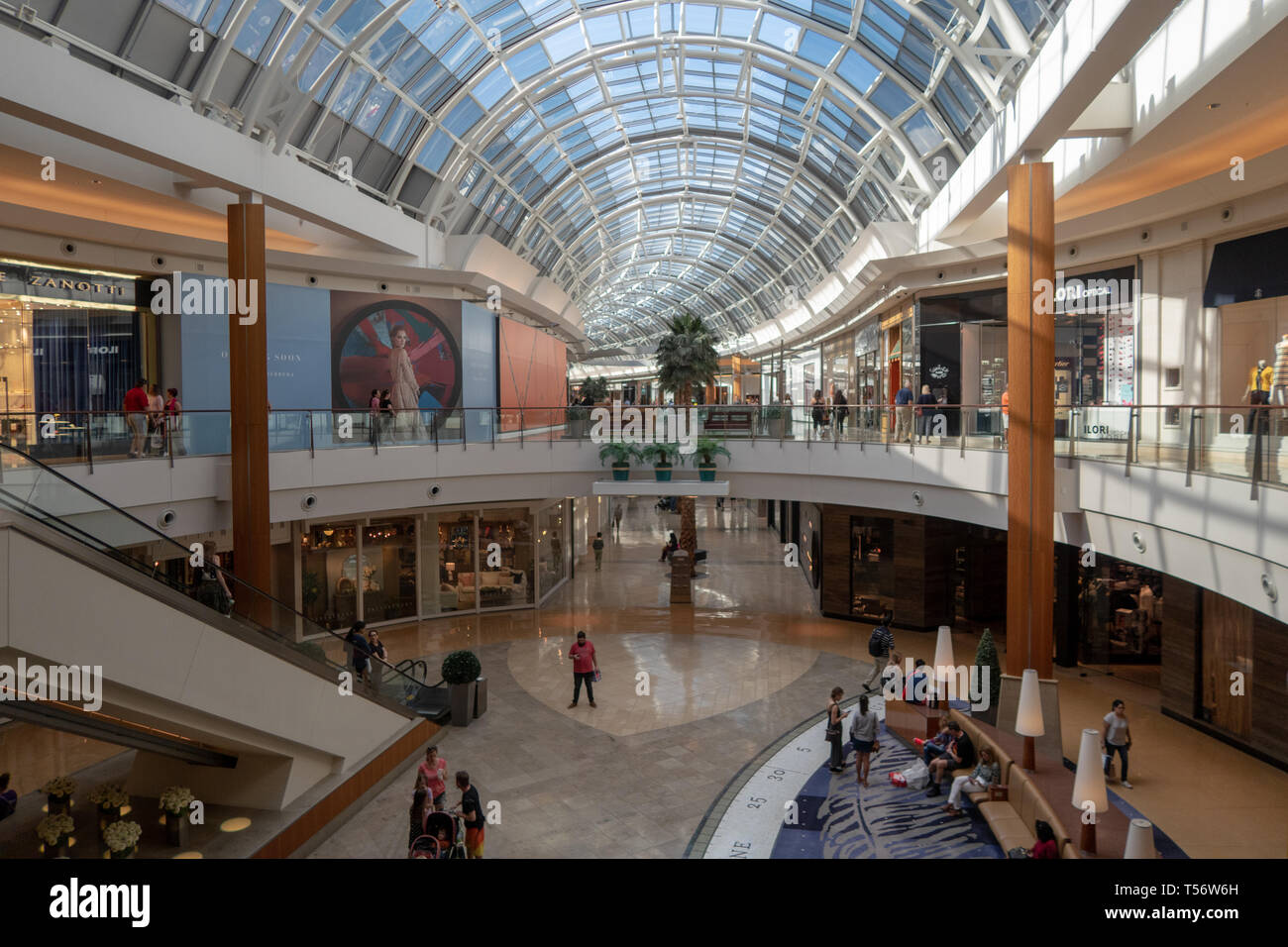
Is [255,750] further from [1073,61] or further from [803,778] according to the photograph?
[1073,61]

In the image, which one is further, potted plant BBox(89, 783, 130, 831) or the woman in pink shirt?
the woman in pink shirt

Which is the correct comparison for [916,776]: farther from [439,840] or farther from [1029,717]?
[439,840]

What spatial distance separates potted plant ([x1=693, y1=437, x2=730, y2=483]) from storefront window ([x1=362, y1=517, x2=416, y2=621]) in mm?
7518

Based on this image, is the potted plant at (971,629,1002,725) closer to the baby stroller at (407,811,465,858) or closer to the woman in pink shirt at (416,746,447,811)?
the woman in pink shirt at (416,746,447,811)

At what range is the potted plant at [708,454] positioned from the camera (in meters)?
20.3

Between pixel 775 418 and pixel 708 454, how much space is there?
5.90ft

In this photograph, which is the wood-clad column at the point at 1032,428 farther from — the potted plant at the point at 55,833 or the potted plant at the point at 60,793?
the potted plant at the point at 60,793

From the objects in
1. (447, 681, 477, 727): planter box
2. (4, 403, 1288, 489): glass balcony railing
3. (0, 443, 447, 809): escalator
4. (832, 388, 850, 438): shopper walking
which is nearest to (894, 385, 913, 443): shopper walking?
(4, 403, 1288, 489): glass balcony railing

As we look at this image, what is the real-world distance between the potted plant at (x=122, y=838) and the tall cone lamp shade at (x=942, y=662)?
10746 millimetres

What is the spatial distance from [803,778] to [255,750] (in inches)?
277

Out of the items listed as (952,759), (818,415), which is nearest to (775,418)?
(818,415)

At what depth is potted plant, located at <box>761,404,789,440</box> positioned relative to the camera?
2000cm

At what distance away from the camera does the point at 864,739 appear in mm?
11359
